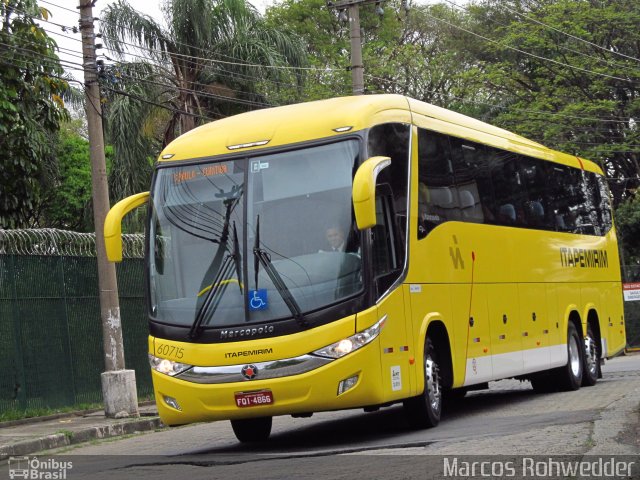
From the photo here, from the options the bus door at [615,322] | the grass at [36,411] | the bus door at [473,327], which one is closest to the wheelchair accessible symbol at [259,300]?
the bus door at [473,327]

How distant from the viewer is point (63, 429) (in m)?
14.9

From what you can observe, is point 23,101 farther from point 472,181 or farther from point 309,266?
point 309,266

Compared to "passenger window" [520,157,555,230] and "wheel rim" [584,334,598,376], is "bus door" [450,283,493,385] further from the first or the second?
"wheel rim" [584,334,598,376]

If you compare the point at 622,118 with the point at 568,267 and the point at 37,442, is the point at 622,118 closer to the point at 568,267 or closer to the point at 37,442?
the point at 568,267

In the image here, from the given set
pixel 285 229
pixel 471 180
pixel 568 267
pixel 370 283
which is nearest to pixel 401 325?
pixel 370 283

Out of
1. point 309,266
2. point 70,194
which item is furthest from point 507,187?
point 70,194

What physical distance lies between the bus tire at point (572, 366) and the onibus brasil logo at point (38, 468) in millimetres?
8868

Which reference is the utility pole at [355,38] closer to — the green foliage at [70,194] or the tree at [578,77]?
the tree at [578,77]

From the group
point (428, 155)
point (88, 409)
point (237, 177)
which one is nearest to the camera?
point (237, 177)

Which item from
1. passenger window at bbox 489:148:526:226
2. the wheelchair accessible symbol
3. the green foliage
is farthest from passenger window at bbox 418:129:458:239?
the green foliage

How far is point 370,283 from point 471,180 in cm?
395

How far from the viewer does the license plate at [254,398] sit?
11.1 metres

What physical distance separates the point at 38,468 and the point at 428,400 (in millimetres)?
4173

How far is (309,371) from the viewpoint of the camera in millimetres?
10992
